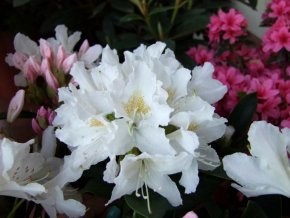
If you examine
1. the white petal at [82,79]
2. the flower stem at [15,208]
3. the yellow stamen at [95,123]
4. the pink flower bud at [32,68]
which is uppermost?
the white petal at [82,79]

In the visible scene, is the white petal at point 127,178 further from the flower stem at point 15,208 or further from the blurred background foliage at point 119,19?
the blurred background foliage at point 119,19

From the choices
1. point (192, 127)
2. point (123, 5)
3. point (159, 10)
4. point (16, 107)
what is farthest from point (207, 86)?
point (123, 5)

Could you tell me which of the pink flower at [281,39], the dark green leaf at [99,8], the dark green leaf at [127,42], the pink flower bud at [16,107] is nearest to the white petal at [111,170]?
the pink flower bud at [16,107]

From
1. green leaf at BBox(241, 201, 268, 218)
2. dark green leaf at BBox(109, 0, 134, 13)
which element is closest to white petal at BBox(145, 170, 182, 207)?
green leaf at BBox(241, 201, 268, 218)

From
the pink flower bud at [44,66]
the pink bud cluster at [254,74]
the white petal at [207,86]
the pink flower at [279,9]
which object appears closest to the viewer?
the white petal at [207,86]

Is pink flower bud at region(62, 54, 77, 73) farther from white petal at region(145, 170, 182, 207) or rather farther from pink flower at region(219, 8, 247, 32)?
pink flower at region(219, 8, 247, 32)

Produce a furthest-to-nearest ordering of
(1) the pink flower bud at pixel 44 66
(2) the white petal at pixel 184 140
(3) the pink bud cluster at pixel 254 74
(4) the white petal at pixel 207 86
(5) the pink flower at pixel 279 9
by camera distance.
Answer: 1. (5) the pink flower at pixel 279 9
2. (3) the pink bud cluster at pixel 254 74
3. (1) the pink flower bud at pixel 44 66
4. (4) the white petal at pixel 207 86
5. (2) the white petal at pixel 184 140

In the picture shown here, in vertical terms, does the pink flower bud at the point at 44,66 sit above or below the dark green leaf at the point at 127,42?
above
